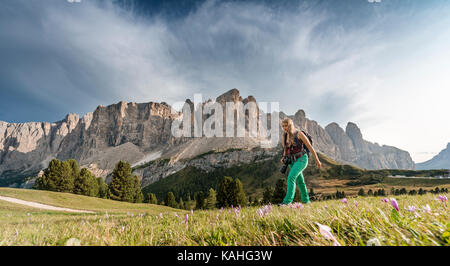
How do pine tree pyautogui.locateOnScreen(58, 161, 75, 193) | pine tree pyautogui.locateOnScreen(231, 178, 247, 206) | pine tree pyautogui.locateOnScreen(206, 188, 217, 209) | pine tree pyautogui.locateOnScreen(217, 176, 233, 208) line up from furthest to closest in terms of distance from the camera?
pine tree pyautogui.locateOnScreen(206, 188, 217, 209) → pine tree pyautogui.locateOnScreen(58, 161, 75, 193) → pine tree pyautogui.locateOnScreen(217, 176, 233, 208) → pine tree pyautogui.locateOnScreen(231, 178, 247, 206)

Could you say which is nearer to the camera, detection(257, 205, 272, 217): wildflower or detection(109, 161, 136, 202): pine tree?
detection(257, 205, 272, 217): wildflower

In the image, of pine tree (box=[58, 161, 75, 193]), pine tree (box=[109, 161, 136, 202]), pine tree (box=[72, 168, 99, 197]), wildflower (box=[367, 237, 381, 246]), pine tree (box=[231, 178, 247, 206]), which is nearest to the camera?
wildflower (box=[367, 237, 381, 246])

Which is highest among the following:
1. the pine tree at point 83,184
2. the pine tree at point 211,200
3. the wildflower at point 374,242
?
the wildflower at point 374,242

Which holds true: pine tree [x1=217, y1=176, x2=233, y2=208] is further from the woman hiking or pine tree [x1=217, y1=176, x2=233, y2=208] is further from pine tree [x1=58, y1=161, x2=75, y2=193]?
pine tree [x1=58, y1=161, x2=75, y2=193]

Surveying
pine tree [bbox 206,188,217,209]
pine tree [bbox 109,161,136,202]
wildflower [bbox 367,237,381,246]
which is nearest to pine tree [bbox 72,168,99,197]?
pine tree [bbox 109,161,136,202]

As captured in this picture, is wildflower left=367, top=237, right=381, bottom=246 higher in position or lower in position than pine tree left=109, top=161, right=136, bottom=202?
higher

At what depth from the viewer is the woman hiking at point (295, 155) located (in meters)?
7.24

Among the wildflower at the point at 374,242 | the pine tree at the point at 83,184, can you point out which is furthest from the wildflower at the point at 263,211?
the pine tree at the point at 83,184

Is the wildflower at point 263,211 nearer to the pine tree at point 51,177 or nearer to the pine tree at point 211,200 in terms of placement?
the pine tree at point 211,200

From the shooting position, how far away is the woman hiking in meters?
7.24

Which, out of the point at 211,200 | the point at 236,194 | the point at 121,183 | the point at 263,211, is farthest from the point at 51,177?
the point at 263,211

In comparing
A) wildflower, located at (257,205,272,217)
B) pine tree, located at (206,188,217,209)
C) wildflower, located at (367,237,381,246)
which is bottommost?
pine tree, located at (206,188,217,209)

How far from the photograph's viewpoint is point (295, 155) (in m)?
7.55
